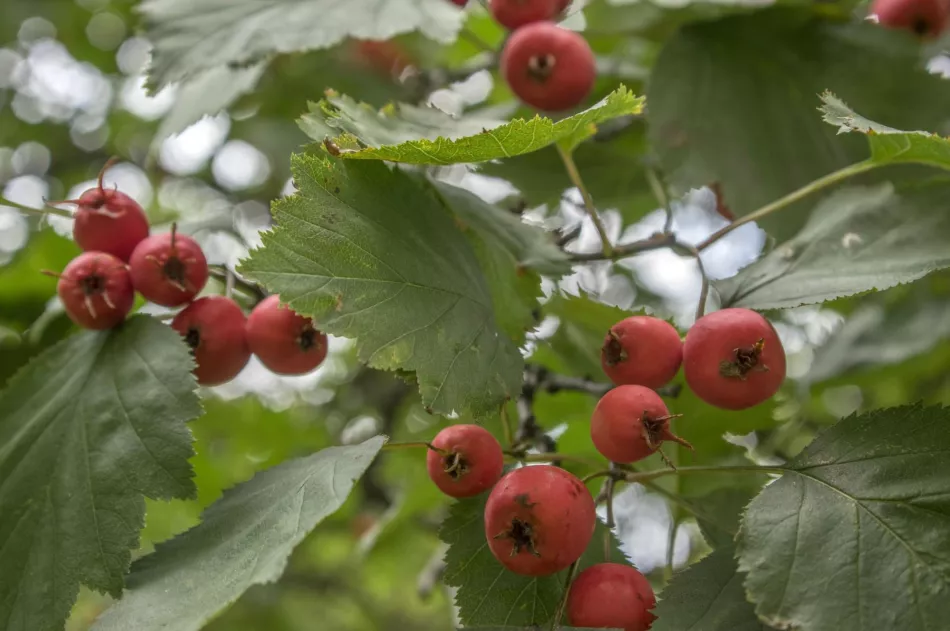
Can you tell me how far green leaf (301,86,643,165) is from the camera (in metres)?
1.02

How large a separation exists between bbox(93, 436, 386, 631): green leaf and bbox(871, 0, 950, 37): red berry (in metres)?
1.48

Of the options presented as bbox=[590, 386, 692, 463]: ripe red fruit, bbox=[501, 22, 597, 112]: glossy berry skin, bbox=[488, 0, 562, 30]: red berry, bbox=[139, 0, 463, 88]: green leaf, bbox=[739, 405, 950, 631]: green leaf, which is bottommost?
bbox=[739, 405, 950, 631]: green leaf

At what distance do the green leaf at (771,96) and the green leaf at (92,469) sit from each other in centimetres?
102

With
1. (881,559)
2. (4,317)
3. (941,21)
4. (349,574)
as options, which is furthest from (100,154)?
(881,559)

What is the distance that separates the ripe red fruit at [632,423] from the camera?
1027 mm

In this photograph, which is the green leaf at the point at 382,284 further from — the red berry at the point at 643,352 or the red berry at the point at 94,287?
the red berry at the point at 94,287

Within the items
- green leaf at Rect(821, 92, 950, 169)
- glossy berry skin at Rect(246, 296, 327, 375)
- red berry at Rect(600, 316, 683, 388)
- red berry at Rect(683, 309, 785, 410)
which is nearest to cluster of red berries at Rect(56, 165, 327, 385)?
glossy berry skin at Rect(246, 296, 327, 375)

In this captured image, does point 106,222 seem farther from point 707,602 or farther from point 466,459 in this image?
point 707,602

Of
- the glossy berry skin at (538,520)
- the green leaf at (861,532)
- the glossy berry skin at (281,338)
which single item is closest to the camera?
the green leaf at (861,532)

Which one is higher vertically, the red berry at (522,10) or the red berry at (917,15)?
the red berry at (522,10)

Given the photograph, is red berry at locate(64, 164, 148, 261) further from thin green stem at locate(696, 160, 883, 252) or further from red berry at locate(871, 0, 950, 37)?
red berry at locate(871, 0, 950, 37)

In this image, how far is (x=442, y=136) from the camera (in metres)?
1.11

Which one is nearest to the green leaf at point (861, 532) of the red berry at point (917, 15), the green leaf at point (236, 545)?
the green leaf at point (236, 545)

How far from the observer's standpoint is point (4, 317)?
1.84m
